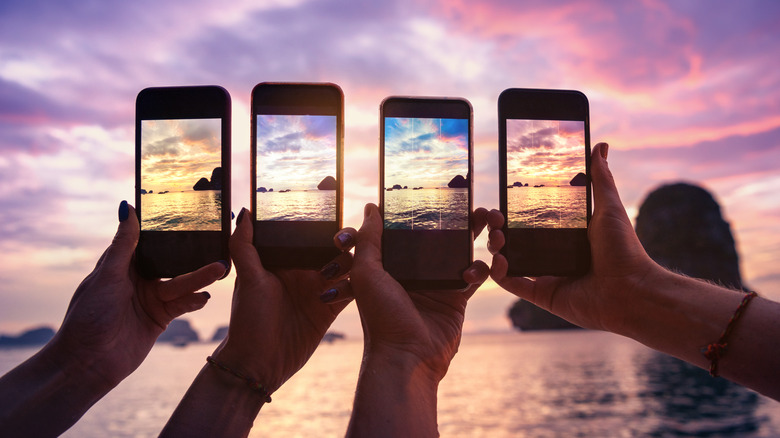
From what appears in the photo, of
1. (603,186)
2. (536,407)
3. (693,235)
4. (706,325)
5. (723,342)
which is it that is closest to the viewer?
(723,342)

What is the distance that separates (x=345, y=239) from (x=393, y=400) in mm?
1013

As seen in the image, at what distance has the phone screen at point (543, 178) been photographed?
329 centimetres

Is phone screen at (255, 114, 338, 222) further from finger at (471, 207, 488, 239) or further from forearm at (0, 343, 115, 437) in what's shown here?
forearm at (0, 343, 115, 437)

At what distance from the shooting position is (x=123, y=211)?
319 centimetres

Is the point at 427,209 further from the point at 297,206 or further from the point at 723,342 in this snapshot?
the point at 723,342

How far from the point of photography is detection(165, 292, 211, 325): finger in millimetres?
3338

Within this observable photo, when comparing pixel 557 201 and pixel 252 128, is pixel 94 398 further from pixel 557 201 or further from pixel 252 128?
pixel 557 201

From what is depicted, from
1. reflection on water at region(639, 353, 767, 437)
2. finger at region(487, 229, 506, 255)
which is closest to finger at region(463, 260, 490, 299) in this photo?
finger at region(487, 229, 506, 255)

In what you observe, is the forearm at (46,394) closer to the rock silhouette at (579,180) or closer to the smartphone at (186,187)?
the smartphone at (186,187)

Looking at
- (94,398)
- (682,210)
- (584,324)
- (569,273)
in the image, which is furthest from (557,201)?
(682,210)

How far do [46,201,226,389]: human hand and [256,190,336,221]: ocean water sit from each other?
1.53 feet

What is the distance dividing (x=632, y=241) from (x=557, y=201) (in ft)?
1.87

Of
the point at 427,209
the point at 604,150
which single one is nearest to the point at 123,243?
the point at 427,209

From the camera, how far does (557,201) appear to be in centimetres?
330
